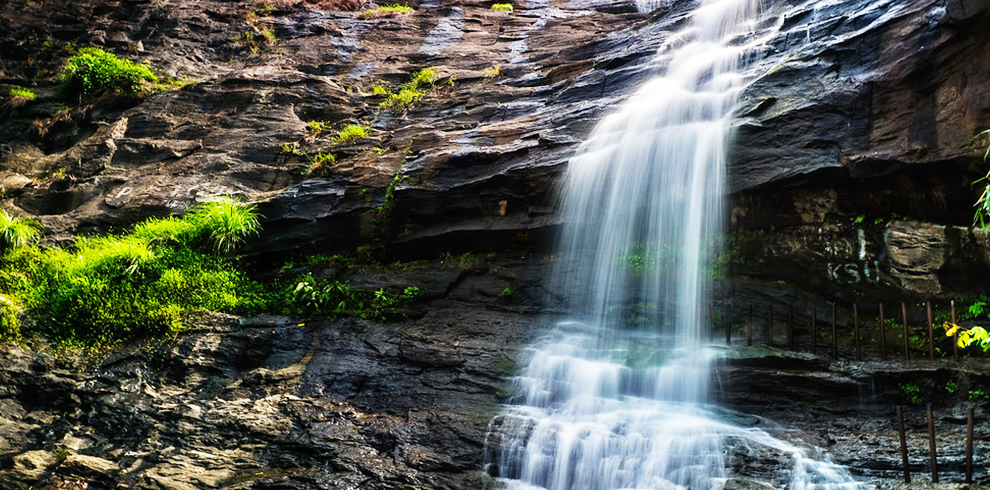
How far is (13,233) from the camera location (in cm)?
1034

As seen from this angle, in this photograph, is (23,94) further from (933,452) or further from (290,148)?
(933,452)

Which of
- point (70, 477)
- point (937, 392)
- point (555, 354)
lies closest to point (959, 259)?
point (937, 392)

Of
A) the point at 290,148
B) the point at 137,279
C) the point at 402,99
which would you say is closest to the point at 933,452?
the point at 137,279

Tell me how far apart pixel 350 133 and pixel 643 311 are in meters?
7.45

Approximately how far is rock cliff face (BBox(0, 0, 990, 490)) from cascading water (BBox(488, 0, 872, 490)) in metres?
0.38

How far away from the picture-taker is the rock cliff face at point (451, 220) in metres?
6.37

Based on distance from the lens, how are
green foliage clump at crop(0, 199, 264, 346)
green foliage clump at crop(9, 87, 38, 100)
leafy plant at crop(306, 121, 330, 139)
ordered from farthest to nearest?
A: green foliage clump at crop(9, 87, 38, 100), leafy plant at crop(306, 121, 330, 139), green foliage clump at crop(0, 199, 264, 346)

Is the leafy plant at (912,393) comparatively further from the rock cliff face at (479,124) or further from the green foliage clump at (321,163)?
the green foliage clump at (321,163)

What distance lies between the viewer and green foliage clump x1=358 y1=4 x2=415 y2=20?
18.3 meters

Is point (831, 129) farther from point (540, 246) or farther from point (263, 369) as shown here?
point (263, 369)

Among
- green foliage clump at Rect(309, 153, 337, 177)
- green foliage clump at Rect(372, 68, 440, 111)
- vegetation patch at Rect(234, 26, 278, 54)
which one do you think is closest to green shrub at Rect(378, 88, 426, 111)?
green foliage clump at Rect(372, 68, 440, 111)

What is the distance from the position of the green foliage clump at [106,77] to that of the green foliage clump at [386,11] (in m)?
6.23

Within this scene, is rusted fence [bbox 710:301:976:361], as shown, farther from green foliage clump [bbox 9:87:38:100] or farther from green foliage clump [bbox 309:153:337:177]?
green foliage clump [bbox 9:87:38:100]

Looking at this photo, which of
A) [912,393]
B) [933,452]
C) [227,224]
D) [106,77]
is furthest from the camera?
[106,77]
